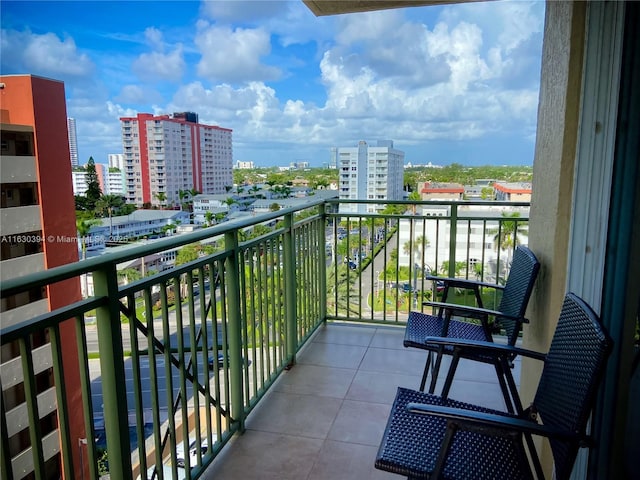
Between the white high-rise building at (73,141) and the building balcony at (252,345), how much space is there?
211 cm

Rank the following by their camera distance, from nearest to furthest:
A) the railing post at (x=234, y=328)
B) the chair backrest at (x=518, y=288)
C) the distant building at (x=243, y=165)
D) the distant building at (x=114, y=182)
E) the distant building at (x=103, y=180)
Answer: the chair backrest at (x=518, y=288) < the railing post at (x=234, y=328) < the distant building at (x=103, y=180) < the distant building at (x=114, y=182) < the distant building at (x=243, y=165)

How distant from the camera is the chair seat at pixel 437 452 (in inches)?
52.3

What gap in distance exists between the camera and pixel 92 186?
148 inches

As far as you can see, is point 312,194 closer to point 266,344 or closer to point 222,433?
point 266,344

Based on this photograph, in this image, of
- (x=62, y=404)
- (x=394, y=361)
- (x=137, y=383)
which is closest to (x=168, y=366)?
(x=137, y=383)

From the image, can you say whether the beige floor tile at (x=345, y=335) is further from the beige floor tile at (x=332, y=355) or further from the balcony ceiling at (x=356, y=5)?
the balcony ceiling at (x=356, y=5)

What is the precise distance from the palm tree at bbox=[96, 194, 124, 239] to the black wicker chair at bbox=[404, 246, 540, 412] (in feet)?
8.08

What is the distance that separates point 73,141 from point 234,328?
311 centimetres

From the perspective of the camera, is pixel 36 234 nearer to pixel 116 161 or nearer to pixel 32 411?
pixel 32 411

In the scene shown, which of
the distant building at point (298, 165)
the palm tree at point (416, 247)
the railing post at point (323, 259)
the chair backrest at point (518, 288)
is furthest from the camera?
the distant building at point (298, 165)

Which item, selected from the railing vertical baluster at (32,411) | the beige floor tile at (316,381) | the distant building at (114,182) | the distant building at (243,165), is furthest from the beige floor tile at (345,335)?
the distant building at (243,165)

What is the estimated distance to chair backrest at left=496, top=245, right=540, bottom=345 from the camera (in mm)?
2002

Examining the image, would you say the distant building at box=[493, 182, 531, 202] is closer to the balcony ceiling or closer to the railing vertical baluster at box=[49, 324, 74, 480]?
the balcony ceiling

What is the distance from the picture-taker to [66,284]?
1302mm
